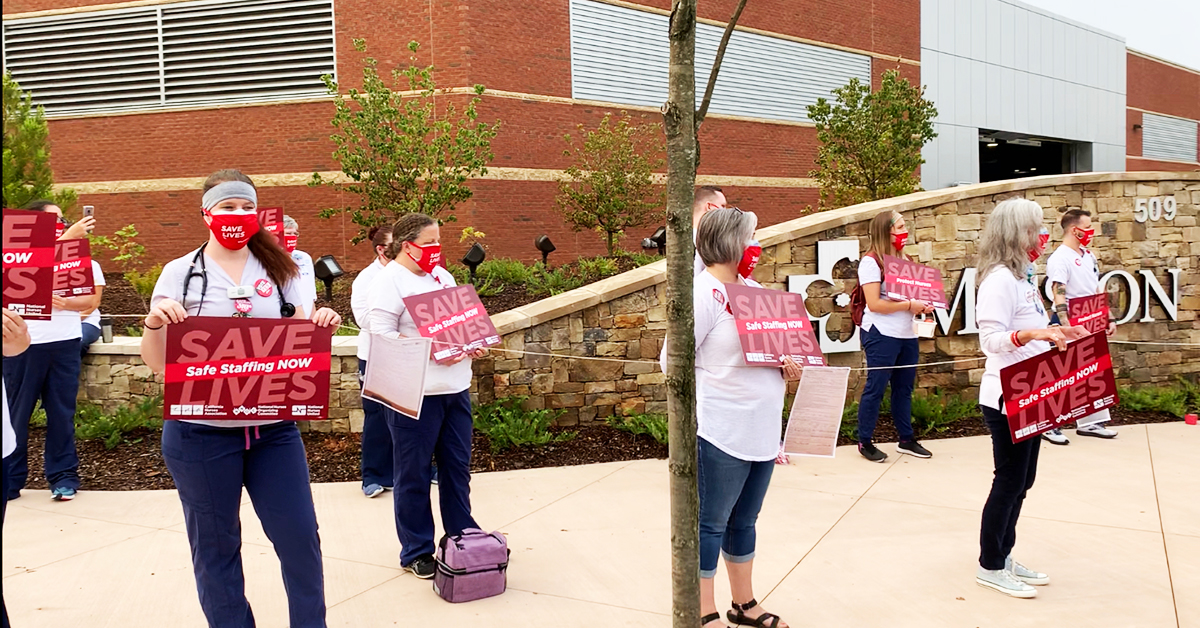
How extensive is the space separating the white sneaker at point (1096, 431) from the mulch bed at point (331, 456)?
3916 mm

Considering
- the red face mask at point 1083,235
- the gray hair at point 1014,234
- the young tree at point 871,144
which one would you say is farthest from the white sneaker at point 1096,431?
the young tree at point 871,144

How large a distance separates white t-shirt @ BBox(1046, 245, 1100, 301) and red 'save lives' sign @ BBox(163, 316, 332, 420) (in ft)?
21.9

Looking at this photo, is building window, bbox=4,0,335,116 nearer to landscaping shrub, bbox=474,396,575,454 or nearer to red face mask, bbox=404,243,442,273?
landscaping shrub, bbox=474,396,575,454

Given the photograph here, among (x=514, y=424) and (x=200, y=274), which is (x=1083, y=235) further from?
(x=200, y=274)

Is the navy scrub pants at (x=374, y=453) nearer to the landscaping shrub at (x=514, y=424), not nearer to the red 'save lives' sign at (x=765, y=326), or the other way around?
the landscaping shrub at (x=514, y=424)

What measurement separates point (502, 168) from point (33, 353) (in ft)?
36.7

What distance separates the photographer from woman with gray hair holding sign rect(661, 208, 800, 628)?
3.96 metres

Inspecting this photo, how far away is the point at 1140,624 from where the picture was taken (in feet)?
14.2

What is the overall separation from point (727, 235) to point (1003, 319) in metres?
1.61

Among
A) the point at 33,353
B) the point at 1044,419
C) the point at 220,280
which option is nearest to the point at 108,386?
the point at 33,353

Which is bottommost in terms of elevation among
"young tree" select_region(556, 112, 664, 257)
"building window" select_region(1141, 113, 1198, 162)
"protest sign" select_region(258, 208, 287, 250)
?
"protest sign" select_region(258, 208, 287, 250)

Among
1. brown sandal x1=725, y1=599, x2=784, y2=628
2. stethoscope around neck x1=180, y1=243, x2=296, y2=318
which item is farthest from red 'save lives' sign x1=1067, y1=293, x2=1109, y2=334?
stethoscope around neck x1=180, y1=243, x2=296, y2=318

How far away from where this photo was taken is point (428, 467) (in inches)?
192

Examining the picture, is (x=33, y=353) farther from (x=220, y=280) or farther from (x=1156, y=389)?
(x=1156, y=389)
